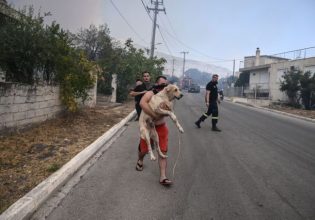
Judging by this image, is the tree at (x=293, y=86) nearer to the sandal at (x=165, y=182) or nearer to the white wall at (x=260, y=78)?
the white wall at (x=260, y=78)

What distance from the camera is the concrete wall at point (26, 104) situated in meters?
8.28

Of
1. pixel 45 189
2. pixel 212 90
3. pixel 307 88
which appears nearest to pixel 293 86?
pixel 307 88

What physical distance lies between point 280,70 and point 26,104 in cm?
3687

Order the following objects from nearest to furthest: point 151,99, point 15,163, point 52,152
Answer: point 151,99
point 15,163
point 52,152

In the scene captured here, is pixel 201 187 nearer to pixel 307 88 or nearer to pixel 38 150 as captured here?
pixel 38 150

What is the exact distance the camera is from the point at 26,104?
942 centimetres

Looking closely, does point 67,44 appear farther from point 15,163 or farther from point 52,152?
point 15,163

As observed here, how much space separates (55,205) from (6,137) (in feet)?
13.0

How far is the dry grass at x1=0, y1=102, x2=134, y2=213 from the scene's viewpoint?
17.5 ft

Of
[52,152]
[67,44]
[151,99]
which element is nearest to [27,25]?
[67,44]

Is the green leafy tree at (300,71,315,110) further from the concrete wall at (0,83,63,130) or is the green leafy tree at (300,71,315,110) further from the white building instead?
the concrete wall at (0,83,63,130)

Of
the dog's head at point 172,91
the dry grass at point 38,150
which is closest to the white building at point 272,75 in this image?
the dry grass at point 38,150

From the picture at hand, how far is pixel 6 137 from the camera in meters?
8.21

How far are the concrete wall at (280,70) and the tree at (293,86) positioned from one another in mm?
2863
